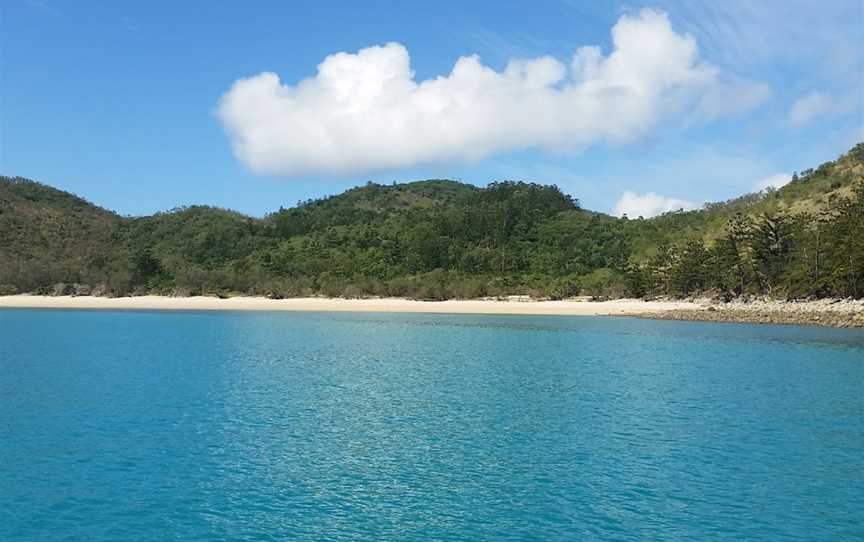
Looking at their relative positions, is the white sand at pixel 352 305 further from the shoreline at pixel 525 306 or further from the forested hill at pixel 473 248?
the forested hill at pixel 473 248

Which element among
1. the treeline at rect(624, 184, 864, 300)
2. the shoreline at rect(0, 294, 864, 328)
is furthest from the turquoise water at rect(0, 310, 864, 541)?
the treeline at rect(624, 184, 864, 300)

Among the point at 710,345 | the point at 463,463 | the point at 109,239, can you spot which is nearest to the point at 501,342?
the point at 710,345

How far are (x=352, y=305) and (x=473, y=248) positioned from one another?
122ft

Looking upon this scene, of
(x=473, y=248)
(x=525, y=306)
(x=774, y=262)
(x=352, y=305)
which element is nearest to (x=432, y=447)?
(x=774, y=262)

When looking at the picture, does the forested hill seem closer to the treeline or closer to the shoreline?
the treeline

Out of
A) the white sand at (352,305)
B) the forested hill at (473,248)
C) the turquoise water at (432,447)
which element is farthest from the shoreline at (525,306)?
the turquoise water at (432,447)

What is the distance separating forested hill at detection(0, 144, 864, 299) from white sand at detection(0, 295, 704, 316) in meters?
3.85

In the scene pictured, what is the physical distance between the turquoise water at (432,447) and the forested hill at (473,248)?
41.7 meters

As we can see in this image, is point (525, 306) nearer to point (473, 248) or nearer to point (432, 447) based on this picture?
point (473, 248)

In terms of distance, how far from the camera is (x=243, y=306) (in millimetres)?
93000

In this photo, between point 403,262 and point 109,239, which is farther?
point 109,239

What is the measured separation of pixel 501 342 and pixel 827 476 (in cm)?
3137

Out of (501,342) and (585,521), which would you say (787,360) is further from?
(585,521)

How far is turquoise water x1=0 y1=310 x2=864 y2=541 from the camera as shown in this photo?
43.0 feet
